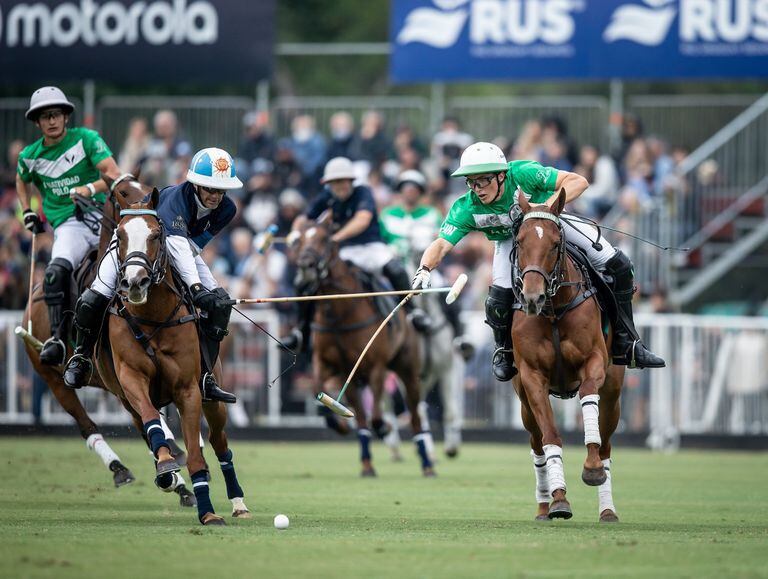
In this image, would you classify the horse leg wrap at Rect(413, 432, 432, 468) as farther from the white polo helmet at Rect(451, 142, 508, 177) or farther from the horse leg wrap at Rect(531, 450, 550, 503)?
the white polo helmet at Rect(451, 142, 508, 177)

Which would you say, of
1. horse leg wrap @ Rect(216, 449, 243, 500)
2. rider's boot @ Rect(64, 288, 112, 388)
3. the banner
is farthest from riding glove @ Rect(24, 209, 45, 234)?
the banner

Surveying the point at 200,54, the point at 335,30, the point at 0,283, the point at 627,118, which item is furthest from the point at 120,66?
the point at 335,30

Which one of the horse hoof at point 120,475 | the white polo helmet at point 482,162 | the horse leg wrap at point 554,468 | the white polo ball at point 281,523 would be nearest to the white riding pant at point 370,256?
the horse hoof at point 120,475

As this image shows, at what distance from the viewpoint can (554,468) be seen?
10.3 m

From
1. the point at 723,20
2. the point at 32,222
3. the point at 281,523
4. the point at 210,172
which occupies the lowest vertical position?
the point at 281,523

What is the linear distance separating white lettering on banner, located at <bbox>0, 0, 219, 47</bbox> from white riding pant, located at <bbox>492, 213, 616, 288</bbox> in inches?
596

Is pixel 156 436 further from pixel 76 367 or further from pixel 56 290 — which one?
pixel 56 290

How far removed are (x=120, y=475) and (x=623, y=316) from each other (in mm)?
4549

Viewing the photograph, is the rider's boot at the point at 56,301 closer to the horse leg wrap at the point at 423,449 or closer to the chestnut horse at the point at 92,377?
the chestnut horse at the point at 92,377

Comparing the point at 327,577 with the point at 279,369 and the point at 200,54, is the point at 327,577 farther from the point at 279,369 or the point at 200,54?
the point at 200,54

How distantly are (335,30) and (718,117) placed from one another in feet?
55.7

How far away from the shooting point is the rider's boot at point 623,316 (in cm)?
1165

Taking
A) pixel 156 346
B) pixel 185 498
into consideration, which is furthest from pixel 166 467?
pixel 185 498

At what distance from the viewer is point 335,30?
39.5m
